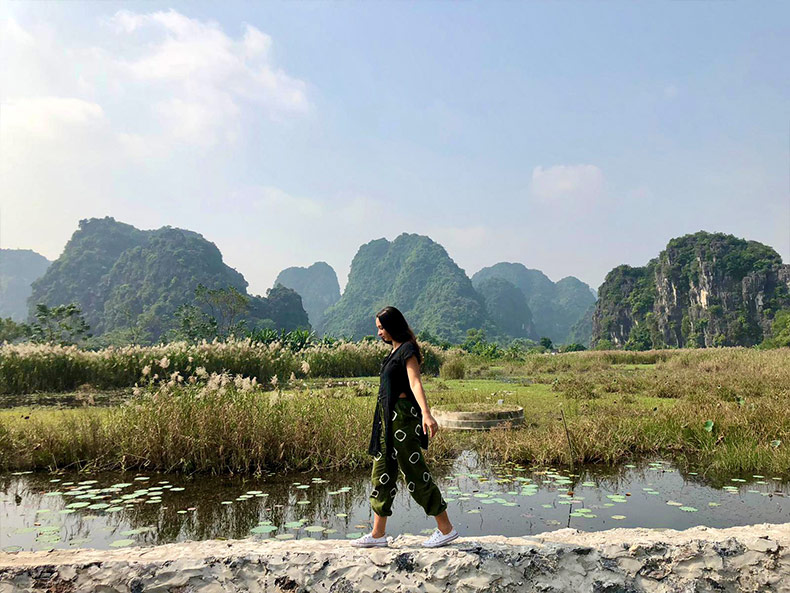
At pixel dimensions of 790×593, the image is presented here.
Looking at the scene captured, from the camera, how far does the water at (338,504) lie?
377 centimetres

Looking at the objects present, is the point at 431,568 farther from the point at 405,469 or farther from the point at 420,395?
the point at 420,395

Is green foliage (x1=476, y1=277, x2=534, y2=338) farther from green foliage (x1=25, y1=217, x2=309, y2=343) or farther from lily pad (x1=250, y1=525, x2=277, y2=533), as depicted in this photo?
lily pad (x1=250, y1=525, x2=277, y2=533)

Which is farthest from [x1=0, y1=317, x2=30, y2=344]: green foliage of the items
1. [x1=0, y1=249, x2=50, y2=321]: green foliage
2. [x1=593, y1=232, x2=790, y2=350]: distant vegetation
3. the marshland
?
[x1=0, y1=249, x2=50, y2=321]: green foliage

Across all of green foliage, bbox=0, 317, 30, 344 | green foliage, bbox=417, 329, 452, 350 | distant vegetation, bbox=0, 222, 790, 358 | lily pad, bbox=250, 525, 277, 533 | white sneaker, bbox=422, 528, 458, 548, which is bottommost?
lily pad, bbox=250, 525, 277, 533

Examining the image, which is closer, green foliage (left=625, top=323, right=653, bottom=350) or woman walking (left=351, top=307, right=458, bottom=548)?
woman walking (left=351, top=307, right=458, bottom=548)

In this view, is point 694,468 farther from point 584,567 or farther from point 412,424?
point 412,424

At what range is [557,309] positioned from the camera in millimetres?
168125

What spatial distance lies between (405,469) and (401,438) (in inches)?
6.4

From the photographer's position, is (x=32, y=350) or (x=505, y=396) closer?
(x=505, y=396)

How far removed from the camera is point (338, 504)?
4379mm

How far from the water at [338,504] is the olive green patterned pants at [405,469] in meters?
0.96

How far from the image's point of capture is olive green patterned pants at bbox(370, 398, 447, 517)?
2818 mm

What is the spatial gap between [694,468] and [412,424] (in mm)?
4028

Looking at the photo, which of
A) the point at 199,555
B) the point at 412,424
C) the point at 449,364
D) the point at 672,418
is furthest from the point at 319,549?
the point at 449,364
